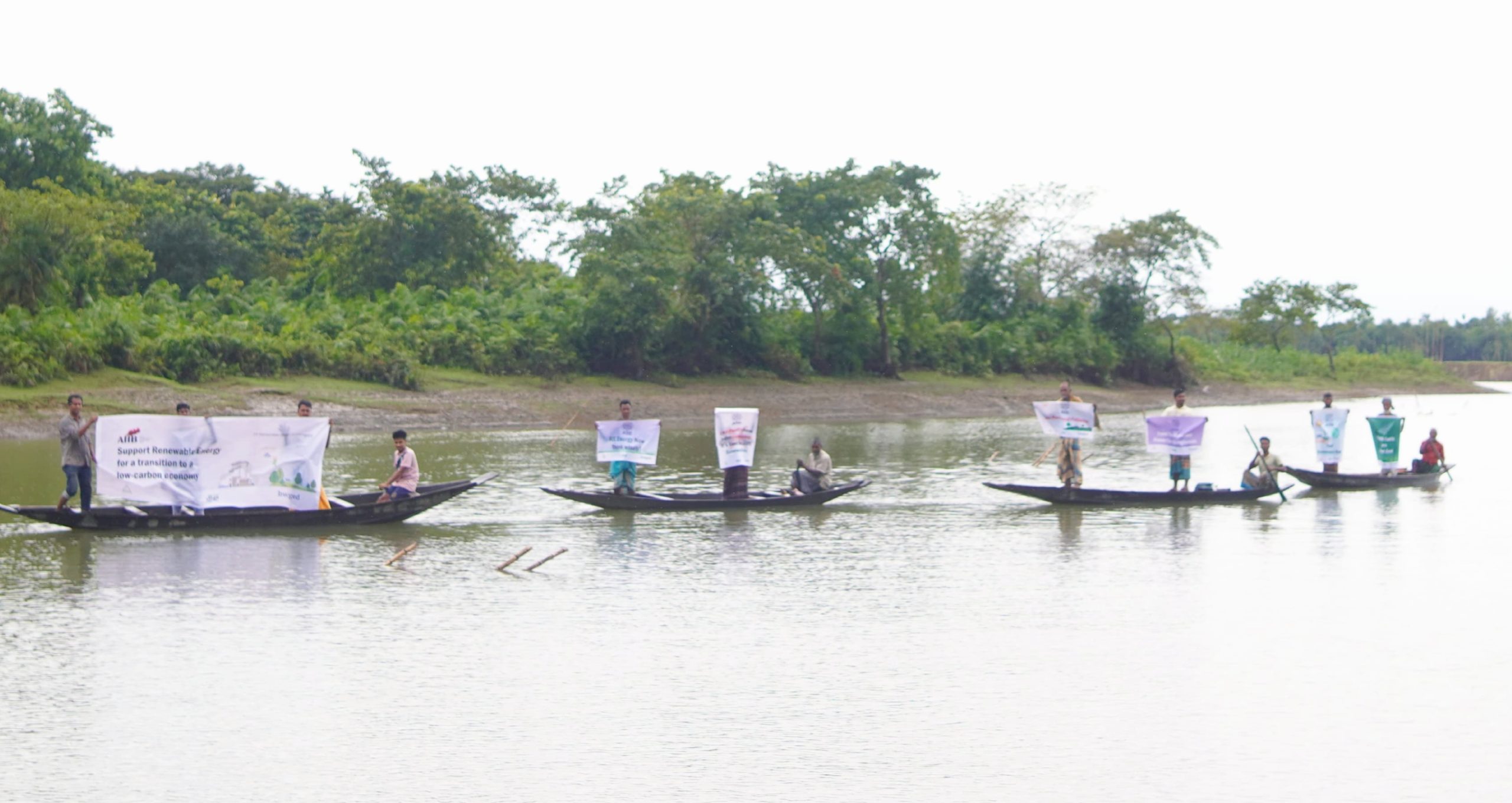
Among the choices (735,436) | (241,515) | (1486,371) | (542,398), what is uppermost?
(1486,371)

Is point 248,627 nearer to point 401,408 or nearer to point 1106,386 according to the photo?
point 401,408

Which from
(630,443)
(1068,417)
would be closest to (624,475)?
(630,443)

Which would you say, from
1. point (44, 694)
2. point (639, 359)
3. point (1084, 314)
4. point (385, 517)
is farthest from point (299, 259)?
point (44, 694)

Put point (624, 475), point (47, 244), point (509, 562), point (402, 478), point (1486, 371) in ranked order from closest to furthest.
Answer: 1. point (509, 562)
2. point (402, 478)
3. point (624, 475)
4. point (47, 244)
5. point (1486, 371)

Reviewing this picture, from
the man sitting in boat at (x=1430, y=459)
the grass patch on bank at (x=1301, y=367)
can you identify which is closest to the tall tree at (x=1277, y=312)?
the grass patch on bank at (x=1301, y=367)

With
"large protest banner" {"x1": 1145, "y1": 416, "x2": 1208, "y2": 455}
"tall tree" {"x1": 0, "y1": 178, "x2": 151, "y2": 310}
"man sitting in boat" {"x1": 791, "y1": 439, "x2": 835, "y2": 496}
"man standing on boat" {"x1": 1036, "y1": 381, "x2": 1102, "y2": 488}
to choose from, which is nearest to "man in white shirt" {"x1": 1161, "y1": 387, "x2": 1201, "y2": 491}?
"large protest banner" {"x1": 1145, "y1": 416, "x2": 1208, "y2": 455}

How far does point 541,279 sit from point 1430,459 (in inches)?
1753

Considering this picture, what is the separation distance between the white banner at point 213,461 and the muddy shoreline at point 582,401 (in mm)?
19033

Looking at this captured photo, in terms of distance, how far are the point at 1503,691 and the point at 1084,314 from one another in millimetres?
65254

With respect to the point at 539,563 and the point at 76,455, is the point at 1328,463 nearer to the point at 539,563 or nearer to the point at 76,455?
the point at 539,563

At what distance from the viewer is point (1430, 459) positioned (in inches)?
1248

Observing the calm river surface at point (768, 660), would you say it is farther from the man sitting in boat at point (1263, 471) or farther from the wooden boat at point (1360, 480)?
the wooden boat at point (1360, 480)

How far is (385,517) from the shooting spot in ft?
78.3

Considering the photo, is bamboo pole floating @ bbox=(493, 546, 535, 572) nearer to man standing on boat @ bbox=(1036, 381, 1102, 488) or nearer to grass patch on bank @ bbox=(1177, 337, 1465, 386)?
man standing on boat @ bbox=(1036, 381, 1102, 488)
